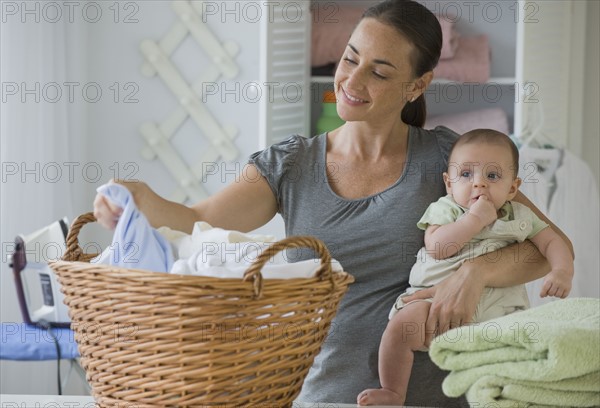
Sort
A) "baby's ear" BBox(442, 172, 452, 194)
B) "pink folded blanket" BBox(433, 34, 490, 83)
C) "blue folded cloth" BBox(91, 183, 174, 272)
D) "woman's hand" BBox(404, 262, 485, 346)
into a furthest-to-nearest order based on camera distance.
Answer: "pink folded blanket" BBox(433, 34, 490, 83)
"baby's ear" BBox(442, 172, 452, 194)
"woman's hand" BBox(404, 262, 485, 346)
"blue folded cloth" BBox(91, 183, 174, 272)

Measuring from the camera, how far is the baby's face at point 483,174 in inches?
45.6

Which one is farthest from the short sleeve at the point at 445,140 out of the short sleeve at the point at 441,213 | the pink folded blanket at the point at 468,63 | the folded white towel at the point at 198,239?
the pink folded blanket at the point at 468,63

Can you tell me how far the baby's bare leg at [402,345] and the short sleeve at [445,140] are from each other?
28 centimetres

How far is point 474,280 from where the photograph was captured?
1.11 metres

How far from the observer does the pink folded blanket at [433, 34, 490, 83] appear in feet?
8.01

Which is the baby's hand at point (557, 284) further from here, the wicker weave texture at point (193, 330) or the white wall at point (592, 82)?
the white wall at point (592, 82)

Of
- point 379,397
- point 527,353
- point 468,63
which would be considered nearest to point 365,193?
point 379,397

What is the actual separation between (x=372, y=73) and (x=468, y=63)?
4.29 ft

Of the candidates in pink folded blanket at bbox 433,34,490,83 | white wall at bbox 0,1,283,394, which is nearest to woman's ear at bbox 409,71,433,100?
pink folded blanket at bbox 433,34,490,83

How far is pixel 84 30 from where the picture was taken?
2.86 metres

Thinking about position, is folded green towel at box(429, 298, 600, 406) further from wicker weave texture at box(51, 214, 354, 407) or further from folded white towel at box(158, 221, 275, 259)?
folded white towel at box(158, 221, 275, 259)

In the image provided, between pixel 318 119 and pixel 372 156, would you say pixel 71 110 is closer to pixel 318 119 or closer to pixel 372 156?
pixel 318 119

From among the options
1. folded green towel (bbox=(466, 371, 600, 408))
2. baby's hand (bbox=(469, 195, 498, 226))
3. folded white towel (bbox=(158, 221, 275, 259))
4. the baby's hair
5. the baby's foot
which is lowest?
the baby's foot

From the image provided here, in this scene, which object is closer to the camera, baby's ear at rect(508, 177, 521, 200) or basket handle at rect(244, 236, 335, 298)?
basket handle at rect(244, 236, 335, 298)
